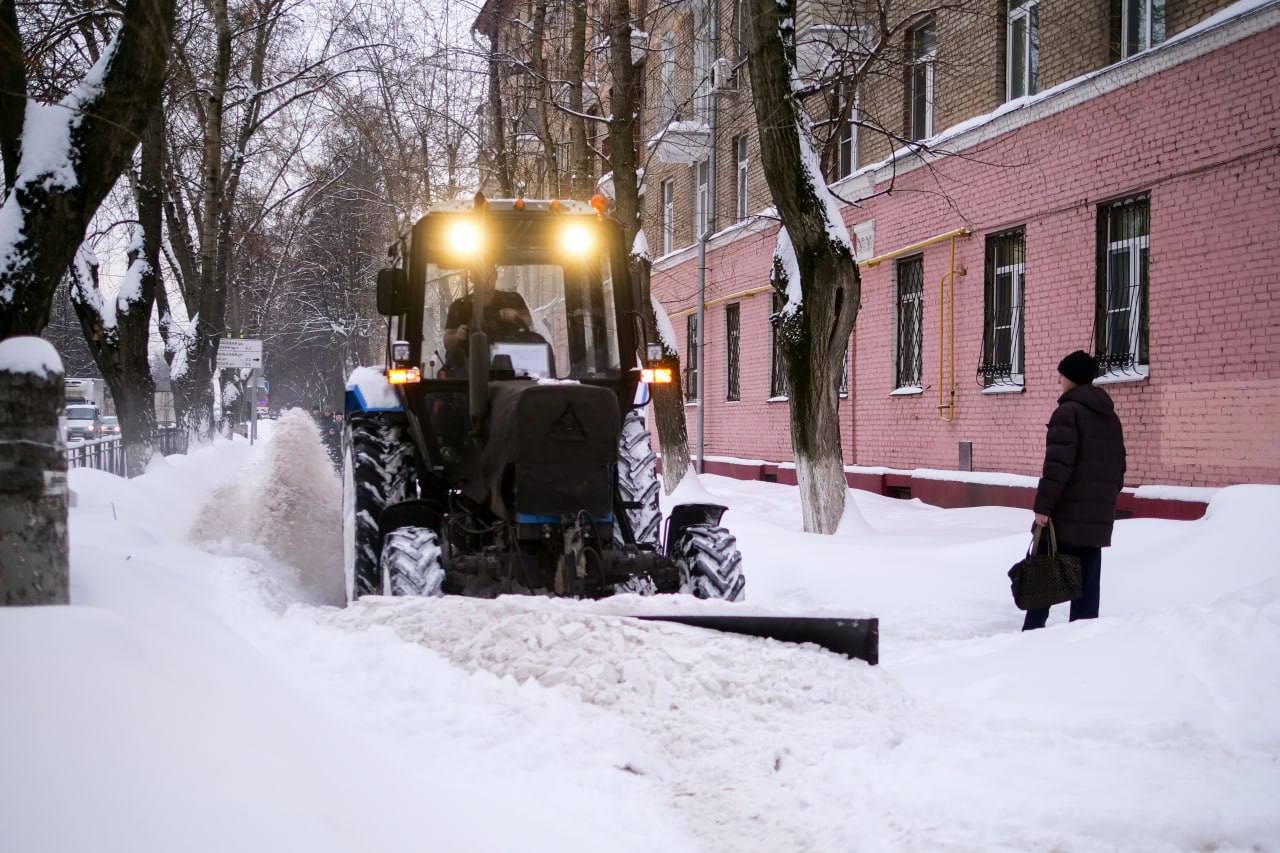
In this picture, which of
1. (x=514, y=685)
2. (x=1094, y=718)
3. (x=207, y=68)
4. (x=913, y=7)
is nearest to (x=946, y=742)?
(x=1094, y=718)

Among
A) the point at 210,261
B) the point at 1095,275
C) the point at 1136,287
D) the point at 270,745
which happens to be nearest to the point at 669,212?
the point at 210,261

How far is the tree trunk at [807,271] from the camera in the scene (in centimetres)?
1115

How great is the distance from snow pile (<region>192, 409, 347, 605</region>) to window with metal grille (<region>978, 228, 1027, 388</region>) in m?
7.77

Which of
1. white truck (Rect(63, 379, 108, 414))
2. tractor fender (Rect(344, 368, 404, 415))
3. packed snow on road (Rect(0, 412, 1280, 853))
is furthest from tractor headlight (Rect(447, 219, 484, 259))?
white truck (Rect(63, 379, 108, 414))

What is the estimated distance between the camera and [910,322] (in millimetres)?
16922

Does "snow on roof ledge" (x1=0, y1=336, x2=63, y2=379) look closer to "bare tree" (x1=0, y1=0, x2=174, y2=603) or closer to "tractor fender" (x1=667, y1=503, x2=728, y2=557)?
"tractor fender" (x1=667, y1=503, x2=728, y2=557)

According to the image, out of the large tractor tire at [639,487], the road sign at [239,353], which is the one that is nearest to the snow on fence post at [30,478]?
the large tractor tire at [639,487]

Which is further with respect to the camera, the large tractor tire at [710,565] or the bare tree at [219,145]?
the bare tree at [219,145]

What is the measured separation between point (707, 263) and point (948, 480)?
34.6ft

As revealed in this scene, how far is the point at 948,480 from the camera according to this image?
1525 centimetres

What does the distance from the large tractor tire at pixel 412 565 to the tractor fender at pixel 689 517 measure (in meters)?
1.22

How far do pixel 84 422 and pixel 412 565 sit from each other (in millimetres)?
42797

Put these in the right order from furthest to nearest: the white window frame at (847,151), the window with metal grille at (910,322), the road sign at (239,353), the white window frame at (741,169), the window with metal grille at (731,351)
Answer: the road sign at (239,353) → the window with metal grille at (731,351) → the white window frame at (741,169) → the white window frame at (847,151) → the window with metal grille at (910,322)

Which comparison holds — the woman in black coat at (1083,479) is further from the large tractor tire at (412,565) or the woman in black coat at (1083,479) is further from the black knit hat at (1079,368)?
the large tractor tire at (412,565)
